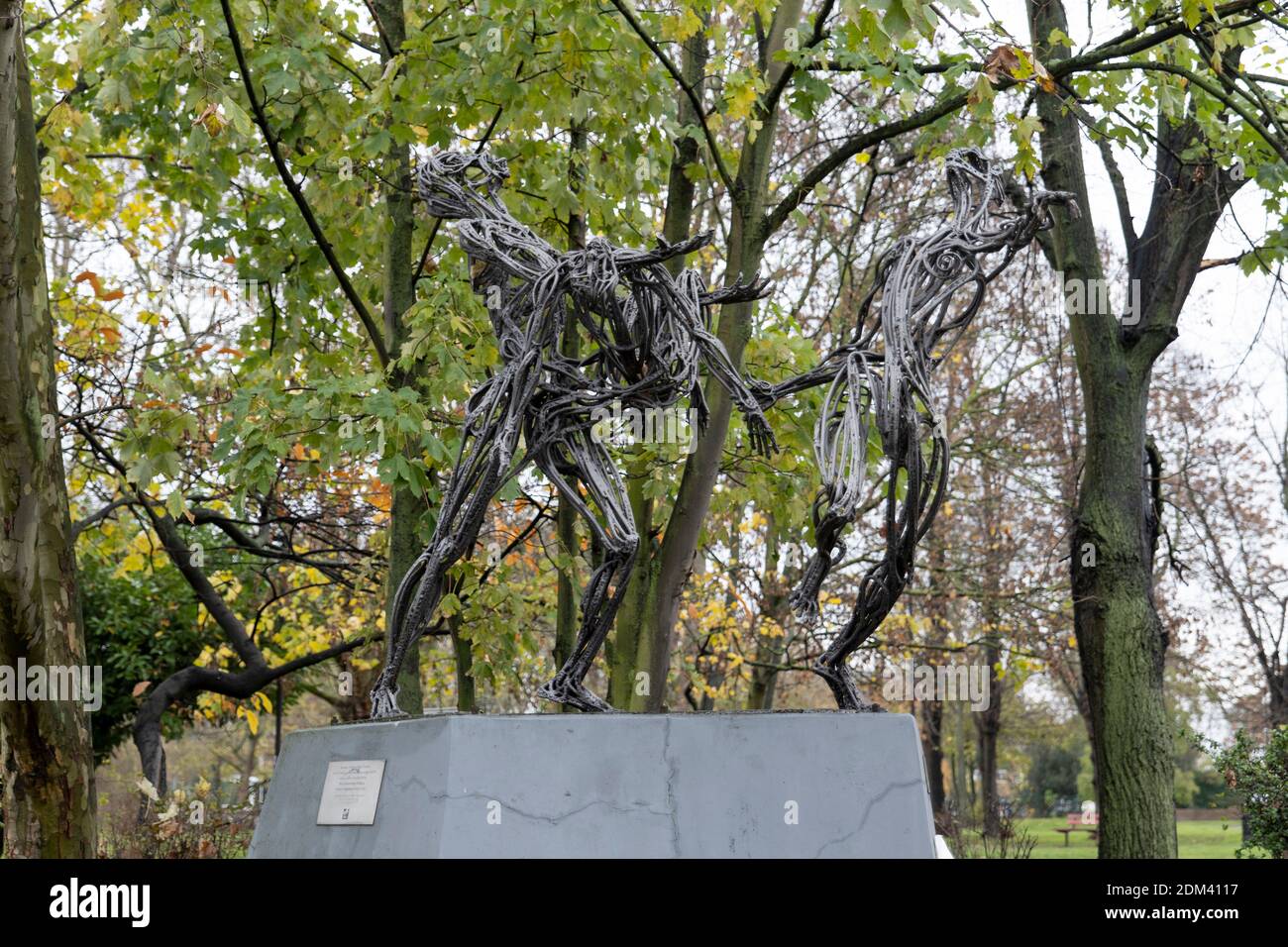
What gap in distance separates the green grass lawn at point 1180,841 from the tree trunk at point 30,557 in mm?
15972

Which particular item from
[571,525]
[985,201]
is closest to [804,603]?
[985,201]

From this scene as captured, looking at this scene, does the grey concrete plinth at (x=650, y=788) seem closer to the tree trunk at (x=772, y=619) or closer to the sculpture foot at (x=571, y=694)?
the sculpture foot at (x=571, y=694)

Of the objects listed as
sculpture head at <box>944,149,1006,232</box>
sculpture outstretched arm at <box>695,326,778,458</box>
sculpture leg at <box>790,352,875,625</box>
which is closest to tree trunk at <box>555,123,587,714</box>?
sculpture outstretched arm at <box>695,326,778,458</box>

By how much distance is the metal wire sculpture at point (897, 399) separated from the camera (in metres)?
5.14

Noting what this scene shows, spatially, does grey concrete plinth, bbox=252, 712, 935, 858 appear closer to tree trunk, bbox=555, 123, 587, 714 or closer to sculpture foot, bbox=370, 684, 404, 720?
sculpture foot, bbox=370, 684, 404, 720

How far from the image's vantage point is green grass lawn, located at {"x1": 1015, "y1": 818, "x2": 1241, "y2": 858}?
74.2 feet

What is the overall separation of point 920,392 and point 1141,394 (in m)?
4.91

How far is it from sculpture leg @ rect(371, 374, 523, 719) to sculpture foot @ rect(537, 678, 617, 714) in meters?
0.63

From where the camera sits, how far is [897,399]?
5.16 meters

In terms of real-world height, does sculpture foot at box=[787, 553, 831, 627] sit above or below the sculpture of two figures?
below

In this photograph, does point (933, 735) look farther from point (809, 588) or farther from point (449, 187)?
point (449, 187)

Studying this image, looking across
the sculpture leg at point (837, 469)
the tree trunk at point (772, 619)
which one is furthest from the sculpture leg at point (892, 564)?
the tree trunk at point (772, 619)

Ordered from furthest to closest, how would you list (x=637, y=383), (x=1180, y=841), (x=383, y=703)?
1. (x=1180, y=841)
2. (x=637, y=383)
3. (x=383, y=703)

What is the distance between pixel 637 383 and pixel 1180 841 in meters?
26.6
